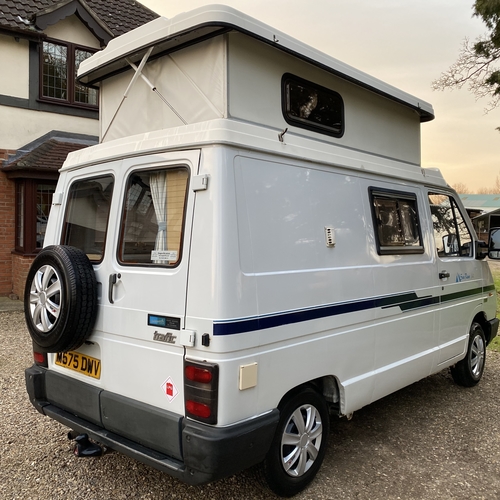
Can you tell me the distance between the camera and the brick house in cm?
986

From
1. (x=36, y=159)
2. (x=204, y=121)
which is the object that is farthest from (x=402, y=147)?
(x=36, y=159)

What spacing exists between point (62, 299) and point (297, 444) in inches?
70.1

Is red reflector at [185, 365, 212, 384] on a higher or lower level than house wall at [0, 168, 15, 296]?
lower

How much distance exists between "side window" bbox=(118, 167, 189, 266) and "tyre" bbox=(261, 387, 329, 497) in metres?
1.24

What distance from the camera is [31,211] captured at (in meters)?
9.87

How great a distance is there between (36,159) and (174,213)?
8.00m

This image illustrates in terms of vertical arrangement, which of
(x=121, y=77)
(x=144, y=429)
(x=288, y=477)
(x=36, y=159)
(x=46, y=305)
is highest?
(x=36, y=159)

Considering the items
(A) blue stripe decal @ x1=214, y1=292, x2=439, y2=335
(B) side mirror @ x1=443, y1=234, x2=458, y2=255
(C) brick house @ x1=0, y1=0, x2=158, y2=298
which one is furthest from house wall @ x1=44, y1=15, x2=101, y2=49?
(A) blue stripe decal @ x1=214, y1=292, x2=439, y2=335

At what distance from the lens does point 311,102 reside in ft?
11.8

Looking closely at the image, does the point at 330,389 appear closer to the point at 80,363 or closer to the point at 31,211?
the point at 80,363

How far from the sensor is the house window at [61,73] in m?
10.5

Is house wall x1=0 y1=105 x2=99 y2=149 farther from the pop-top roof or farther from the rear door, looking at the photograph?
the rear door

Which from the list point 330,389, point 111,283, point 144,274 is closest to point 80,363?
point 111,283

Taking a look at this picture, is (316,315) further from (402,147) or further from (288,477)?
(402,147)
